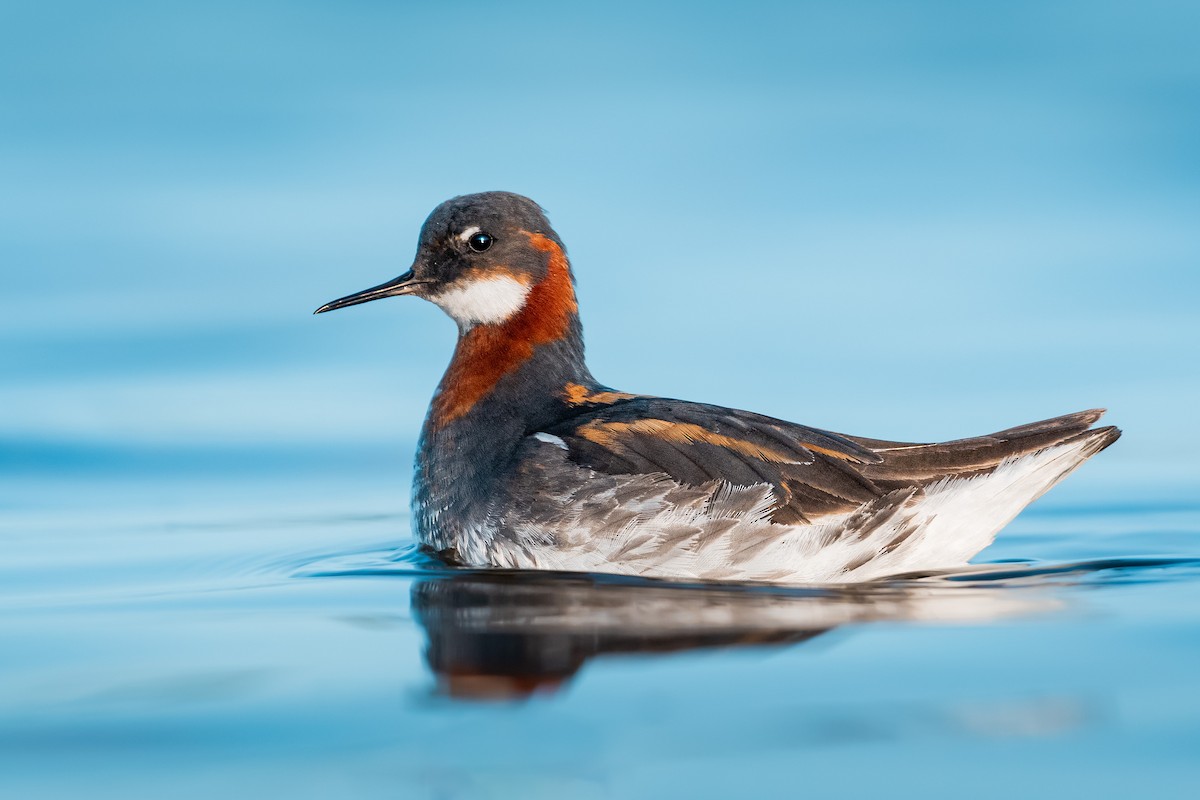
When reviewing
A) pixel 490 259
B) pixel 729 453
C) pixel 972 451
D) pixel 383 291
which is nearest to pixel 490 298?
pixel 490 259

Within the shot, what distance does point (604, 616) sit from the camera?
6.10 m

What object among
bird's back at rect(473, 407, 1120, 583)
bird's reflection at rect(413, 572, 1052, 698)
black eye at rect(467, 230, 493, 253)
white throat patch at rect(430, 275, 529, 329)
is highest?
black eye at rect(467, 230, 493, 253)

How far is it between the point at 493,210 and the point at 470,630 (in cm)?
307

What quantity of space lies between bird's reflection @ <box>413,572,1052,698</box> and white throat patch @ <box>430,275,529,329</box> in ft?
5.56

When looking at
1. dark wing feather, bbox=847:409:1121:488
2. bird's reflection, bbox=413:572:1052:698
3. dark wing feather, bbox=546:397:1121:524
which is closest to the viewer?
bird's reflection, bbox=413:572:1052:698

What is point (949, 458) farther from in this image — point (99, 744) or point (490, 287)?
point (99, 744)

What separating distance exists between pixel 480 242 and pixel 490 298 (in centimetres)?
31

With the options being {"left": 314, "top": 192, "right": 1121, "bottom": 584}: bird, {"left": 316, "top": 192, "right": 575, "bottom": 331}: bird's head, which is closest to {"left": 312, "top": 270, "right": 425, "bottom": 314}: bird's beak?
{"left": 316, "top": 192, "right": 575, "bottom": 331}: bird's head

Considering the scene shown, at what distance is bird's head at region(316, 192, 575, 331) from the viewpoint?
27.3 ft

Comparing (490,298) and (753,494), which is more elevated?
(490,298)

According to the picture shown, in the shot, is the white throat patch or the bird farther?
the white throat patch

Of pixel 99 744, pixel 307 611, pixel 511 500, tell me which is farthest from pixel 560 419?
pixel 99 744

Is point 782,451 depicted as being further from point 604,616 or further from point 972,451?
point 604,616

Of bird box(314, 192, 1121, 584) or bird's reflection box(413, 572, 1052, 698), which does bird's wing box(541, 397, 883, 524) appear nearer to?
bird box(314, 192, 1121, 584)
